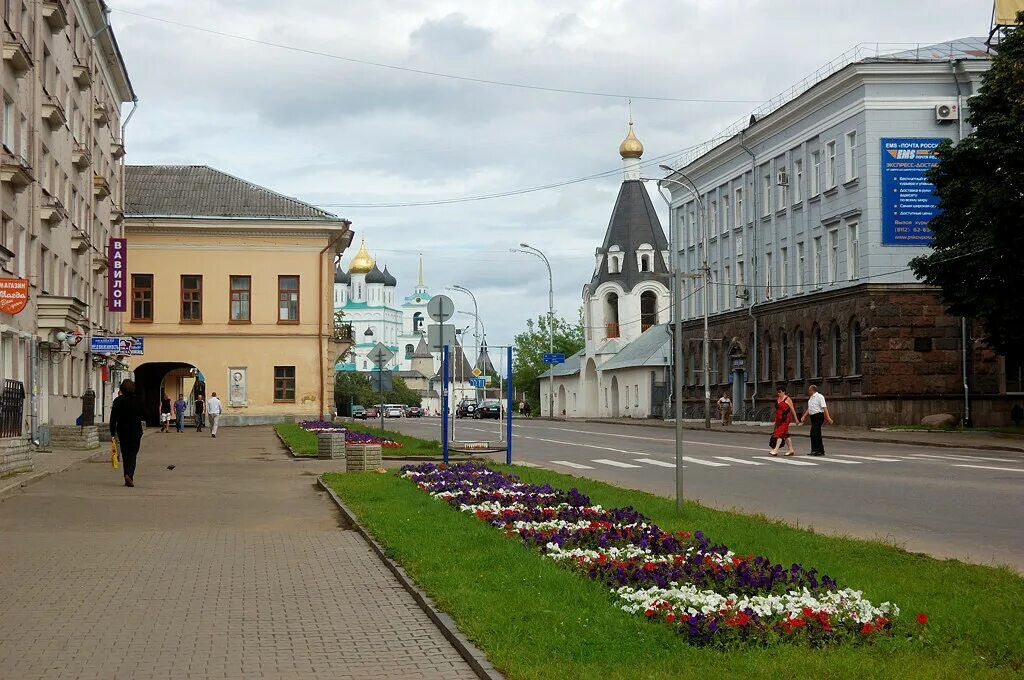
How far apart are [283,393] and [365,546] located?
49401 mm

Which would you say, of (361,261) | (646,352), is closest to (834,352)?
(646,352)

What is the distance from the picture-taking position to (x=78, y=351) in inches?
1768

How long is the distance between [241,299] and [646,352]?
31.0 metres

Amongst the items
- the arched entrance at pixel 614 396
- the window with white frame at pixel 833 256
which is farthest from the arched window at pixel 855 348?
the arched entrance at pixel 614 396

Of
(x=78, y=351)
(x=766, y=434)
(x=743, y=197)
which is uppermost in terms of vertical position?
(x=743, y=197)

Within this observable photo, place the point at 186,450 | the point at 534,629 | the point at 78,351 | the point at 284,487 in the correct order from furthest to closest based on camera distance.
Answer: the point at 78,351 < the point at 186,450 < the point at 284,487 < the point at 534,629

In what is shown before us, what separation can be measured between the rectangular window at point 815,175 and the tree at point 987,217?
1254 cm

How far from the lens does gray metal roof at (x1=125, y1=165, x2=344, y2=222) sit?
201 feet

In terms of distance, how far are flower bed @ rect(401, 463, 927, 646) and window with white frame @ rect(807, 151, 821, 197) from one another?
4236cm

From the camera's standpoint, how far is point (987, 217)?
3897cm

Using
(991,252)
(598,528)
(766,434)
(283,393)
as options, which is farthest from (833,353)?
(598,528)

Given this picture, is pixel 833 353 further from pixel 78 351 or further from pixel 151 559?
pixel 151 559

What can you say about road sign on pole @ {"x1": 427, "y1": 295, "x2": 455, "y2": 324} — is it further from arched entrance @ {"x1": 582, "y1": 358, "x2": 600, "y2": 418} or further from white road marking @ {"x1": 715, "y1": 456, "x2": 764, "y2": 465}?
arched entrance @ {"x1": 582, "y1": 358, "x2": 600, "y2": 418}

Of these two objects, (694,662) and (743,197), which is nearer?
(694,662)
